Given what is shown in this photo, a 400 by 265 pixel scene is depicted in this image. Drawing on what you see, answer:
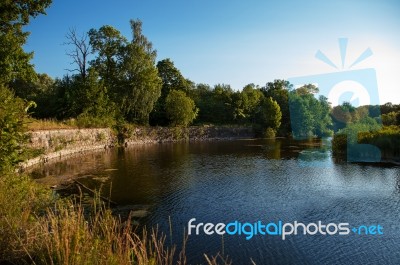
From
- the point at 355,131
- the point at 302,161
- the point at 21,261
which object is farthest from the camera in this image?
the point at 355,131

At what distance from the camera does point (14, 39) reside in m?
23.5

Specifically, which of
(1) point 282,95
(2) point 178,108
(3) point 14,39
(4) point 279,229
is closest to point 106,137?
(2) point 178,108

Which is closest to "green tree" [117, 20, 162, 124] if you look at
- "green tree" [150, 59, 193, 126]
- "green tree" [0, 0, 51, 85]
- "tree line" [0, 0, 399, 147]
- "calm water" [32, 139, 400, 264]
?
"tree line" [0, 0, 399, 147]

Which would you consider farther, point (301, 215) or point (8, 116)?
point (301, 215)

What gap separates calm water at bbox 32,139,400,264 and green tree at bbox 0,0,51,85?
7.60 metres

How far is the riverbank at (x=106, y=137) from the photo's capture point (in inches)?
1271

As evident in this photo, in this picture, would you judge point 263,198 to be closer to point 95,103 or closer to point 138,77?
point 95,103

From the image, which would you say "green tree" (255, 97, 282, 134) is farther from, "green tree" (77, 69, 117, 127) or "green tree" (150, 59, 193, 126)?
"green tree" (77, 69, 117, 127)

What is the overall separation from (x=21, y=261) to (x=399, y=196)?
1841 cm

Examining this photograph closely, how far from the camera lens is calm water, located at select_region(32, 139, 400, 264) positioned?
11050 mm

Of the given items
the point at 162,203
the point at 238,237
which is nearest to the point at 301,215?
the point at 238,237

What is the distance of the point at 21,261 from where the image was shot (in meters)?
5.71

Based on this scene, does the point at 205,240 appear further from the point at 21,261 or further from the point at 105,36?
the point at 105,36

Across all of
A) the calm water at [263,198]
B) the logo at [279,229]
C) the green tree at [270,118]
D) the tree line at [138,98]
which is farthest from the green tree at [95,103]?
the logo at [279,229]
